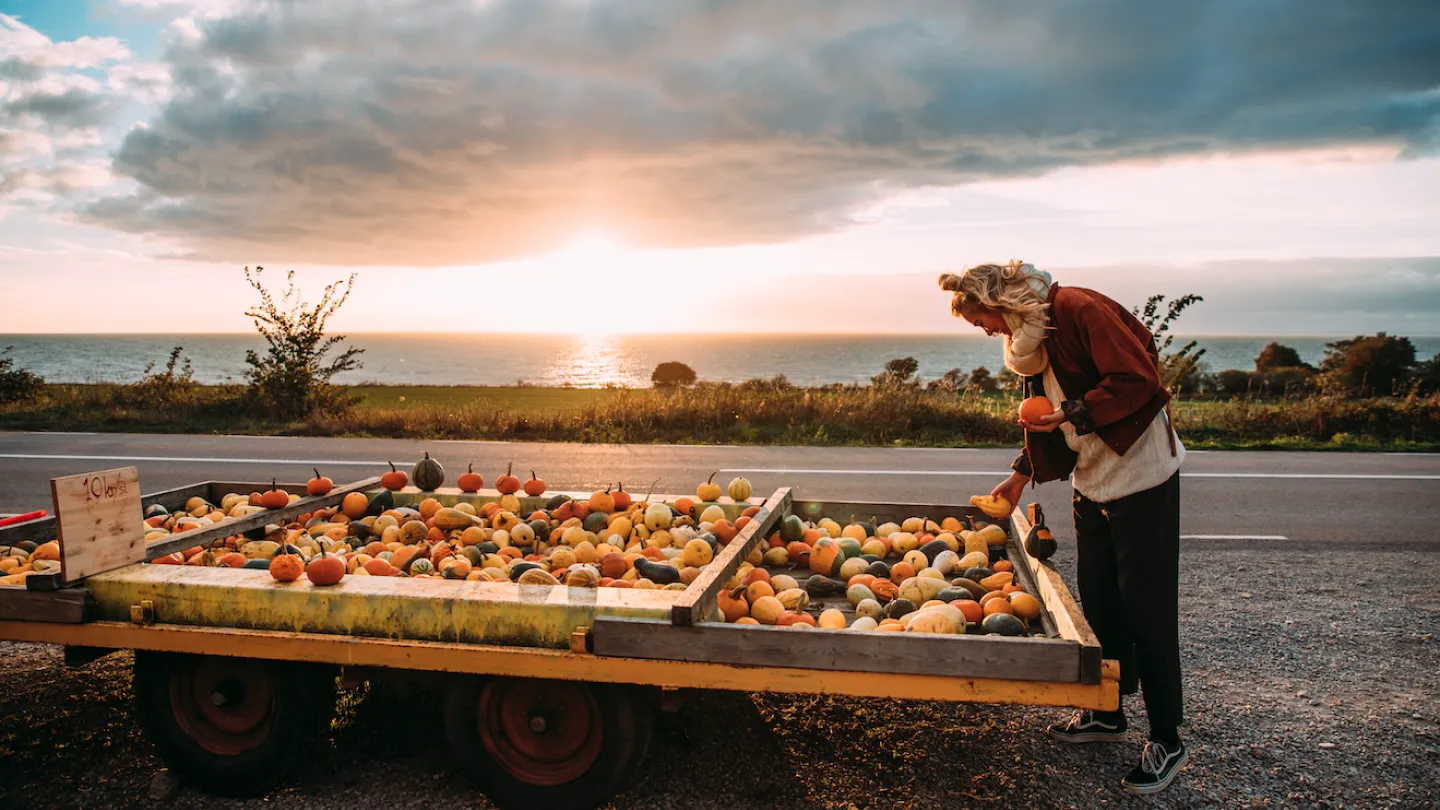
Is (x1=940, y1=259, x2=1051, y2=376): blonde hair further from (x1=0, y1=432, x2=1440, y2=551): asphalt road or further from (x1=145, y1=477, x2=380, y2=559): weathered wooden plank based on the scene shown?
(x1=0, y1=432, x2=1440, y2=551): asphalt road

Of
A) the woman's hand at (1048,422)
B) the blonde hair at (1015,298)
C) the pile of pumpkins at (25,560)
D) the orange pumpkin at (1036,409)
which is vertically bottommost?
the pile of pumpkins at (25,560)

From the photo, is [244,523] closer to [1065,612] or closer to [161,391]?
[1065,612]

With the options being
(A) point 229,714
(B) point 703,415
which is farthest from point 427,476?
(B) point 703,415

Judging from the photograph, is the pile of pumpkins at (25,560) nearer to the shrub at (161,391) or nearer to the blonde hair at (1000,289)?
the blonde hair at (1000,289)

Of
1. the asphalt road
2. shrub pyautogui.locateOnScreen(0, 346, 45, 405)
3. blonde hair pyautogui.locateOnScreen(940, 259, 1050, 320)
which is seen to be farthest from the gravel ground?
shrub pyautogui.locateOnScreen(0, 346, 45, 405)

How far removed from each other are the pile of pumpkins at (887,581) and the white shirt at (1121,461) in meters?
0.61

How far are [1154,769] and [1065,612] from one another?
89 centimetres

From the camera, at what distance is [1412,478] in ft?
38.9

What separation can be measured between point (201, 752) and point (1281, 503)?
10.5 meters

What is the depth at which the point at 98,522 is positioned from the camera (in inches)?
151

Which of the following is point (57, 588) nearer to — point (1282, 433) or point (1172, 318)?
point (1172, 318)

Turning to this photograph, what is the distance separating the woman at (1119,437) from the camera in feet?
12.3

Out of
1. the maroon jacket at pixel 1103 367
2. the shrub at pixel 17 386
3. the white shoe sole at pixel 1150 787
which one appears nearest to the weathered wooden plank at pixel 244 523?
the maroon jacket at pixel 1103 367

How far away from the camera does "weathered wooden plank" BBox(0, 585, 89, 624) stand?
3.74m
